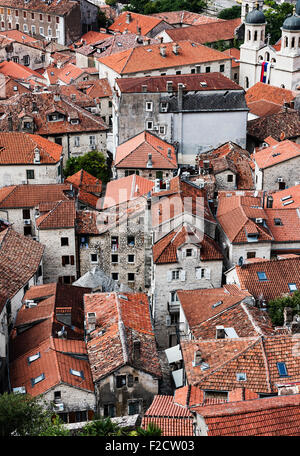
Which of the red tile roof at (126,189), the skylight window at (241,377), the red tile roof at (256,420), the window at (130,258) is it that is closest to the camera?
the red tile roof at (256,420)

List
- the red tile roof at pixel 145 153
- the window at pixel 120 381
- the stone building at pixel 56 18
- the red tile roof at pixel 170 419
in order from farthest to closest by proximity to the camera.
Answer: the stone building at pixel 56 18 → the red tile roof at pixel 145 153 → the window at pixel 120 381 → the red tile roof at pixel 170 419

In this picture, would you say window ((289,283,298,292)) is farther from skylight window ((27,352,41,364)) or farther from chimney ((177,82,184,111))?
chimney ((177,82,184,111))

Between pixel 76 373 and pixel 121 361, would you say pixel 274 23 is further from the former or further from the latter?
pixel 76 373

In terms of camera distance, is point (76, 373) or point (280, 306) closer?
point (76, 373)

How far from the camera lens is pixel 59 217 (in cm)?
5959

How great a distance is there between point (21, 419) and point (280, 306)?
20.4 meters

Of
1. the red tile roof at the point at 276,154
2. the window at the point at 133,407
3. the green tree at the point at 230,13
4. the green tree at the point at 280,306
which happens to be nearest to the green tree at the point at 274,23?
the green tree at the point at 230,13

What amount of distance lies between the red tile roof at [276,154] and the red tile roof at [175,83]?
1170 cm

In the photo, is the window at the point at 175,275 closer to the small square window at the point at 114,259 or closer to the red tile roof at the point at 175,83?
the small square window at the point at 114,259

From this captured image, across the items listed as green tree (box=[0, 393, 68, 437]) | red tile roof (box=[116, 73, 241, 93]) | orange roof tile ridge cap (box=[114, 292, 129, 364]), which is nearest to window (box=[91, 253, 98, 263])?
orange roof tile ridge cap (box=[114, 292, 129, 364])

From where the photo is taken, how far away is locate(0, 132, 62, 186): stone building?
235ft

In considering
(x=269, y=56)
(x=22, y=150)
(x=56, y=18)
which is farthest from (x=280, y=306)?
(x=56, y=18)

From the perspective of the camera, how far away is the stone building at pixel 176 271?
5312cm

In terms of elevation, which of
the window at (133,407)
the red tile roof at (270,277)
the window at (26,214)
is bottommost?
the window at (26,214)
